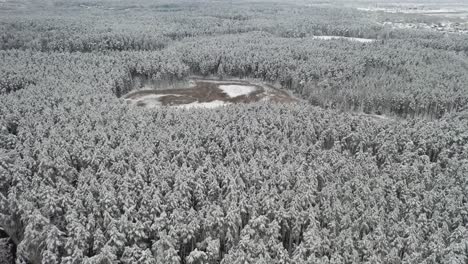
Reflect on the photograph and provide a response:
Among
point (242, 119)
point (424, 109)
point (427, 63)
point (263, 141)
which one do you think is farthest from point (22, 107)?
point (427, 63)

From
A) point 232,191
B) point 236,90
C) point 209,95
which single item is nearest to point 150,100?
point 209,95

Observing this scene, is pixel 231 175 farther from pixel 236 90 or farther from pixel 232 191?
pixel 236 90

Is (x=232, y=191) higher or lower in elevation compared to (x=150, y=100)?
higher

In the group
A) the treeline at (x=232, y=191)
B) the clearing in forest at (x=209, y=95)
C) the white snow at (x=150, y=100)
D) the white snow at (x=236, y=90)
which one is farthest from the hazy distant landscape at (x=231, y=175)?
the white snow at (x=236, y=90)

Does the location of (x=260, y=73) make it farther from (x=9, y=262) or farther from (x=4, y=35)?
(x=4, y=35)

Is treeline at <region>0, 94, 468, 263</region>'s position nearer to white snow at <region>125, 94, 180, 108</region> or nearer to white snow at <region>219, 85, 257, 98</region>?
white snow at <region>125, 94, 180, 108</region>

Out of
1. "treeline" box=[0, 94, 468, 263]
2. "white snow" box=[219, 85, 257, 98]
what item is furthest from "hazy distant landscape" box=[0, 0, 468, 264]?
"white snow" box=[219, 85, 257, 98]

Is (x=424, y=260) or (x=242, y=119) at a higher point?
(x=242, y=119)
